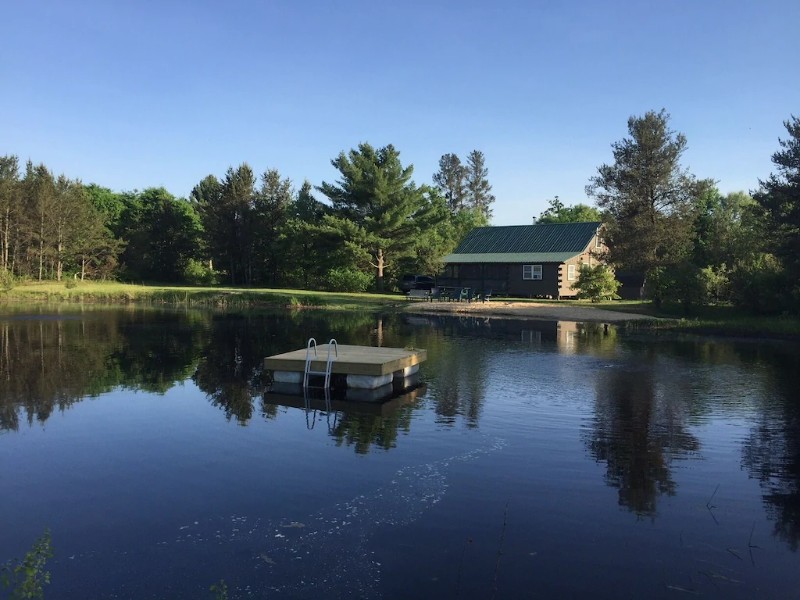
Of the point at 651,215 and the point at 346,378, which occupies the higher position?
the point at 651,215

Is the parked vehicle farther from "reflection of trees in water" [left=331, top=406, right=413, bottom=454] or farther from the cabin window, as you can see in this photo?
"reflection of trees in water" [left=331, top=406, right=413, bottom=454]

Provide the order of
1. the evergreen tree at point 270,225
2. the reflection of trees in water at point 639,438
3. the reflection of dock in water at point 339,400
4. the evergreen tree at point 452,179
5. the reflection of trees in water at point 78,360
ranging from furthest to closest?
the evergreen tree at point 452,179
the evergreen tree at point 270,225
the reflection of trees in water at point 78,360
the reflection of dock in water at point 339,400
the reflection of trees in water at point 639,438

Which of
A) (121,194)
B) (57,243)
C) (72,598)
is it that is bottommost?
(72,598)

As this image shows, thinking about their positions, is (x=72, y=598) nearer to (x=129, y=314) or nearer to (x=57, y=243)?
(x=129, y=314)

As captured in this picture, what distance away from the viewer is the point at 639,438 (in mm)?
10266

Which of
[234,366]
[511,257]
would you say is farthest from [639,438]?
[511,257]

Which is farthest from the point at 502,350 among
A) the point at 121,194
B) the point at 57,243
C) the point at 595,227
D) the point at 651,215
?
the point at 121,194

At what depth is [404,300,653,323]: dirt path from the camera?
109ft

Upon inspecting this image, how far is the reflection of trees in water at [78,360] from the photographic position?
13414mm

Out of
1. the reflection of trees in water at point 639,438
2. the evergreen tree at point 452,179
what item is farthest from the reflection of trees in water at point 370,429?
the evergreen tree at point 452,179

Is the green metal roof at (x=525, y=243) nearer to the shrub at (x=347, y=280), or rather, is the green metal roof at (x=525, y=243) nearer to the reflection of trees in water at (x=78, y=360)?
the shrub at (x=347, y=280)

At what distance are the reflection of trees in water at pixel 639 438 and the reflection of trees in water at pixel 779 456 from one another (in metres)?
0.96

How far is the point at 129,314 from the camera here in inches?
1412

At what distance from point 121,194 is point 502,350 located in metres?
80.2
